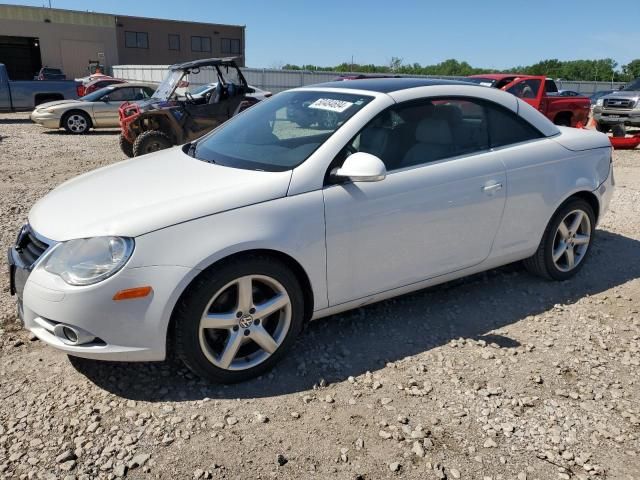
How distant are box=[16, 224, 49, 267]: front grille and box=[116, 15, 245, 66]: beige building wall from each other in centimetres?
5328

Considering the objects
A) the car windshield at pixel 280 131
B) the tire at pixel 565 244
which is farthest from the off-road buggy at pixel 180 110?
the tire at pixel 565 244

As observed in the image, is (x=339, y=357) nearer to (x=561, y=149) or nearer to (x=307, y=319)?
(x=307, y=319)

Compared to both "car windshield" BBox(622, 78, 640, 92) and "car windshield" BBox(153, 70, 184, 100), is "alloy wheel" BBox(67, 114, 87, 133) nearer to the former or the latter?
"car windshield" BBox(153, 70, 184, 100)

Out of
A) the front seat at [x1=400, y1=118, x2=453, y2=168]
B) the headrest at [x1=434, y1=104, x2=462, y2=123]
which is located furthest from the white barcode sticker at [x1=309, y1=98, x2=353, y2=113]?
the headrest at [x1=434, y1=104, x2=462, y2=123]

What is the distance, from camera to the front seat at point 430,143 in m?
3.50

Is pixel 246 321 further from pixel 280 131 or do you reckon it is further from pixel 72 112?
pixel 72 112

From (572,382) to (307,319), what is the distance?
61.6 inches

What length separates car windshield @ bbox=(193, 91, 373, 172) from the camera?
10.8 feet

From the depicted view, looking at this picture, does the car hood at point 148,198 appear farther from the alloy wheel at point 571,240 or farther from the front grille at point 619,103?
the front grille at point 619,103

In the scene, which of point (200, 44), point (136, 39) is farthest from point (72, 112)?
point (200, 44)

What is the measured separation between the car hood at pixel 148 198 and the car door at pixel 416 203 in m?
0.48

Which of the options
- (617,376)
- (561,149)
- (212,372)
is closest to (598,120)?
(561,149)

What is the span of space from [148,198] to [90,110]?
14063 millimetres

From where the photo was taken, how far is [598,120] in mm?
15555
